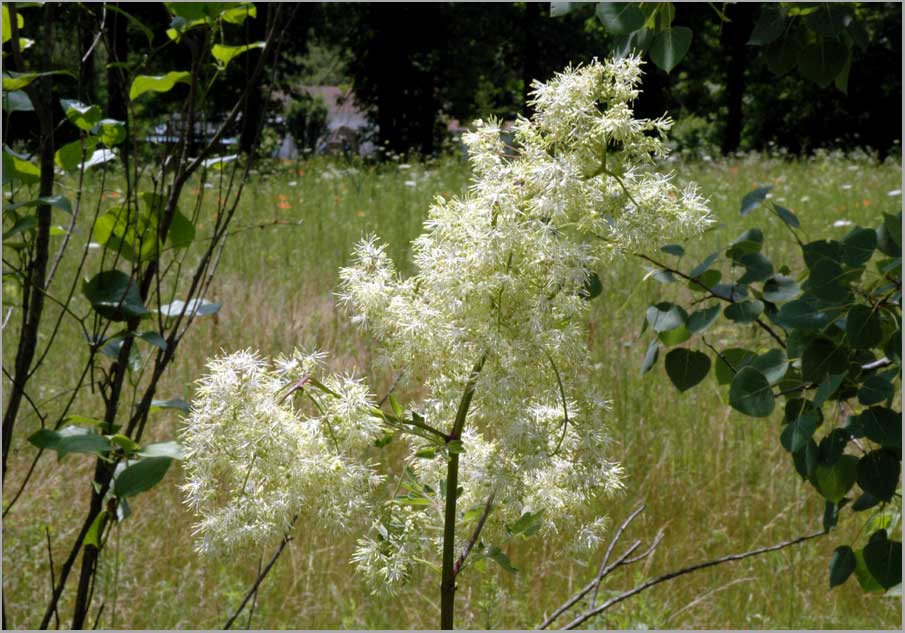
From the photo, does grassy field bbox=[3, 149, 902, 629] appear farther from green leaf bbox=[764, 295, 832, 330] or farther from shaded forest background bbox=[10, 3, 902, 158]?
shaded forest background bbox=[10, 3, 902, 158]

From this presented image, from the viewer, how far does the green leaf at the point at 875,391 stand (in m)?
0.93

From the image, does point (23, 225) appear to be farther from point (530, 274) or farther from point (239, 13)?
point (530, 274)

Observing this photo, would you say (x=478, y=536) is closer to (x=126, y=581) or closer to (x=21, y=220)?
(x=21, y=220)

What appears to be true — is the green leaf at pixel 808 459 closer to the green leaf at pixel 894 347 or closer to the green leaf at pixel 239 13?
the green leaf at pixel 894 347

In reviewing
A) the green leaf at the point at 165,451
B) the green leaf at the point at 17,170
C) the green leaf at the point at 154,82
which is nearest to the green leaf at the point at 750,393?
the green leaf at the point at 165,451

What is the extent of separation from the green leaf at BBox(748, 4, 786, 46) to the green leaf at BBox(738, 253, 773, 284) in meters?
0.25

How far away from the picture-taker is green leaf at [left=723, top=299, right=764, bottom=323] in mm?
1065

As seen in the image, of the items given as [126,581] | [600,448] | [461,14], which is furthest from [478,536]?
[461,14]

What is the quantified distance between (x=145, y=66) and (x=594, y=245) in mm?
566

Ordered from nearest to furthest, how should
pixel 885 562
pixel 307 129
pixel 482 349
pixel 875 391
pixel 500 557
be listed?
pixel 482 349 < pixel 500 557 < pixel 875 391 < pixel 885 562 < pixel 307 129

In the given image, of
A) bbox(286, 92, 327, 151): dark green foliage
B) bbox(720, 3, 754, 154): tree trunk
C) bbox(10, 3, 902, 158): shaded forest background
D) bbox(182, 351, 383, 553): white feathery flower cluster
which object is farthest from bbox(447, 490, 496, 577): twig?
bbox(720, 3, 754, 154): tree trunk


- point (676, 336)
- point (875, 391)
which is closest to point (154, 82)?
point (676, 336)

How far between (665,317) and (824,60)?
372 mm

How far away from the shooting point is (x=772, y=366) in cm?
98
